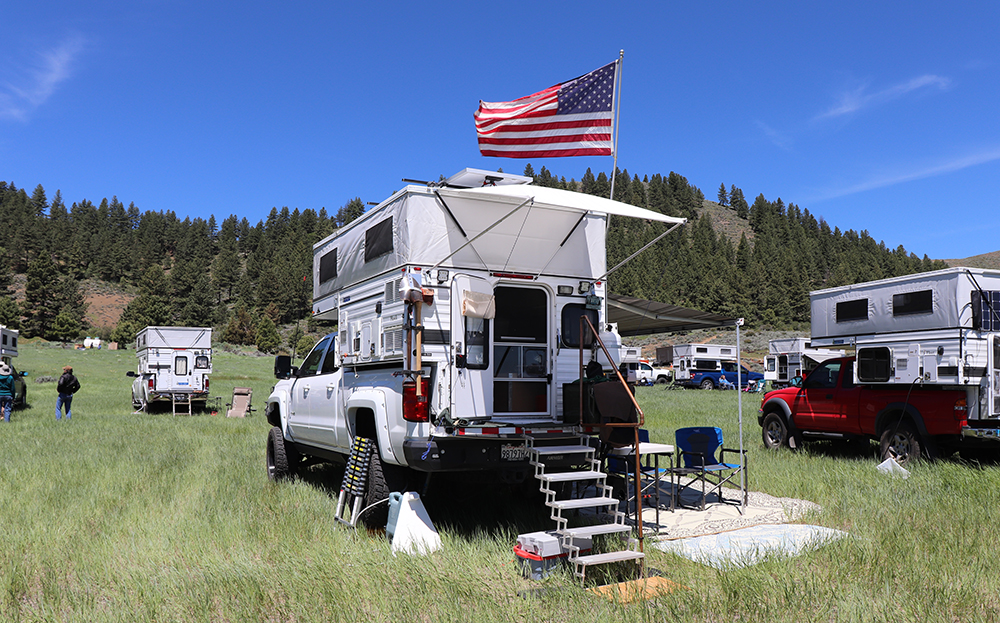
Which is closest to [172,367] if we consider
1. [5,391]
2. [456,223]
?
[5,391]

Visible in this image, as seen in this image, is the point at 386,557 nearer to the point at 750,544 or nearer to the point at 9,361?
the point at 750,544

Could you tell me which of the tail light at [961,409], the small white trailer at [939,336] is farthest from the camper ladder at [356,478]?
the tail light at [961,409]

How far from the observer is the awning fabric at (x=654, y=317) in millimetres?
7488

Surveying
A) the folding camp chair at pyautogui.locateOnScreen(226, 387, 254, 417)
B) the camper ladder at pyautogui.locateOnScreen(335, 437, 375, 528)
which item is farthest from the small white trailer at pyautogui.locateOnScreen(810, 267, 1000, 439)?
the folding camp chair at pyautogui.locateOnScreen(226, 387, 254, 417)

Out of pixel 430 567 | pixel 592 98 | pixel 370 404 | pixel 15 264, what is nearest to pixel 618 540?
pixel 430 567

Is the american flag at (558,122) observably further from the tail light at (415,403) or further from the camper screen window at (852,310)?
the camper screen window at (852,310)

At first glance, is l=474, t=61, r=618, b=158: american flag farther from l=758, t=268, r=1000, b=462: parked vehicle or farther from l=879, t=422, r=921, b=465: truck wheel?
l=879, t=422, r=921, b=465: truck wheel

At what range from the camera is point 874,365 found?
1073cm

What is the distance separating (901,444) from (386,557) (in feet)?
26.7

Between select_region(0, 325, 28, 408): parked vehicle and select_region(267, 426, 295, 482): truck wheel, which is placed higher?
select_region(0, 325, 28, 408): parked vehicle

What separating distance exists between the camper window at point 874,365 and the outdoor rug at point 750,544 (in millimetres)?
4779

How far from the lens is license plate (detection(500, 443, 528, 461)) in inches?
233

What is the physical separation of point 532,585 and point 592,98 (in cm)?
490

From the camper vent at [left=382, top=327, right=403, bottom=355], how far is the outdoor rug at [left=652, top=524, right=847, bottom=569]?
2.71m
